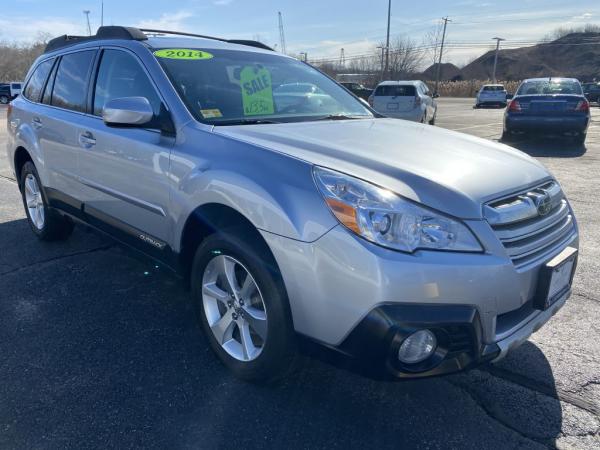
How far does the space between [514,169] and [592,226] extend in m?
3.36

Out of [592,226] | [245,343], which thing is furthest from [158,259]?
[592,226]

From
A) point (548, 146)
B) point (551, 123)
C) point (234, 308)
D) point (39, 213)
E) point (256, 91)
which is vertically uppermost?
point (256, 91)

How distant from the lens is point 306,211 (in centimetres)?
213

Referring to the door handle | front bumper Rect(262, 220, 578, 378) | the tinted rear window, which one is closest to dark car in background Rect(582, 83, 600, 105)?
the tinted rear window

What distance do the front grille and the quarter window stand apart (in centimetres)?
200

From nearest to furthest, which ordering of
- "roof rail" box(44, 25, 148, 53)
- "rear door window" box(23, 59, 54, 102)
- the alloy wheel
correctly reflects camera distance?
the alloy wheel < "roof rail" box(44, 25, 148, 53) < "rear door window" box(23, 59, 54, 102)

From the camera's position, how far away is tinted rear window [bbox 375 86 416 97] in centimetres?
1471

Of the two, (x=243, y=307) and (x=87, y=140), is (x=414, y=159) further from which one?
(x=87, y=140)

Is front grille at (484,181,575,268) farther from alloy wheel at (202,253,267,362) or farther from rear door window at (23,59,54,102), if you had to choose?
rear door window at (23,59,54,102)

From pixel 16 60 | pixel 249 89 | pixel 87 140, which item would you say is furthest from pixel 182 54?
pixel 16 60

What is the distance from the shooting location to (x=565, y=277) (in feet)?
8.13

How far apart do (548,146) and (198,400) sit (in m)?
11.5

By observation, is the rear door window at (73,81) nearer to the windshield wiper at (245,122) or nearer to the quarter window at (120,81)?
the quarter window at (120,81)

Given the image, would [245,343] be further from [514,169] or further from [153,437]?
[514,169]
